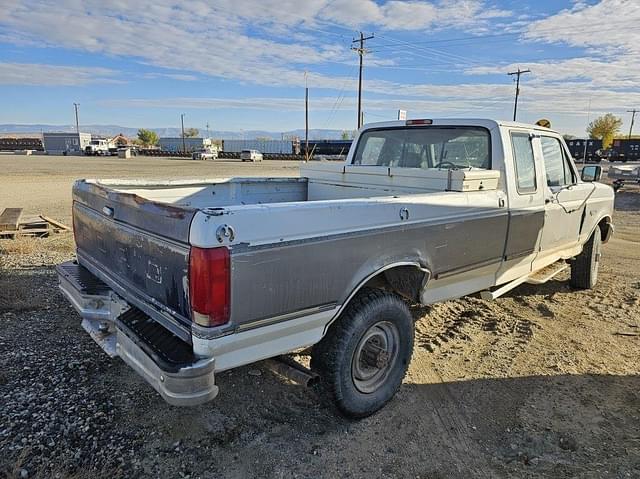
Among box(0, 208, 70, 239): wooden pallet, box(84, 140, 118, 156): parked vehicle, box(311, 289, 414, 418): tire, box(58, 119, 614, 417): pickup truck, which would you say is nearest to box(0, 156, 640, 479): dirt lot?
box(311, 289, 414, 418): tire

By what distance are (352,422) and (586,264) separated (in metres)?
4.36

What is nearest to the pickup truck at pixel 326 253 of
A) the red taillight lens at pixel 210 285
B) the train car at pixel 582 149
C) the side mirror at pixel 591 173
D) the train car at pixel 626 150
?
the red taillight lens at pixel 210 285

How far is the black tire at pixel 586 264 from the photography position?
20.2ft

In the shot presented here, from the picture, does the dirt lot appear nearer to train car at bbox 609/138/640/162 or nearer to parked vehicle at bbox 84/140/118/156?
train car at bbox 609/138/640/162

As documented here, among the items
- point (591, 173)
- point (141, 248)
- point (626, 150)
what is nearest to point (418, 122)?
point (591, 173)

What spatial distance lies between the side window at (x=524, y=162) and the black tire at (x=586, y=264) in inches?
80.7

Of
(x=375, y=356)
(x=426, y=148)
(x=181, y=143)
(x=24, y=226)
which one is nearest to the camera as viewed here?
(x=375, y=356)

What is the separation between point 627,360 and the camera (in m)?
4.37

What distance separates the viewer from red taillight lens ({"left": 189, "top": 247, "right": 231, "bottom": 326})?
2328 millimetres

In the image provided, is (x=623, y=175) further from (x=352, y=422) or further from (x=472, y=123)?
(x=352, y=422)

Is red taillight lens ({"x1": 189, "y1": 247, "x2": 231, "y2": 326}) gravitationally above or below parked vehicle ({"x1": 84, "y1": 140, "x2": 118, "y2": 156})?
above

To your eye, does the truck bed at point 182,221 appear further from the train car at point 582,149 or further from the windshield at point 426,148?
the train car at point 582,149

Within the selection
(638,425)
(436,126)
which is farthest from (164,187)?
(638,425)

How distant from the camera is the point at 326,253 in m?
2.76
